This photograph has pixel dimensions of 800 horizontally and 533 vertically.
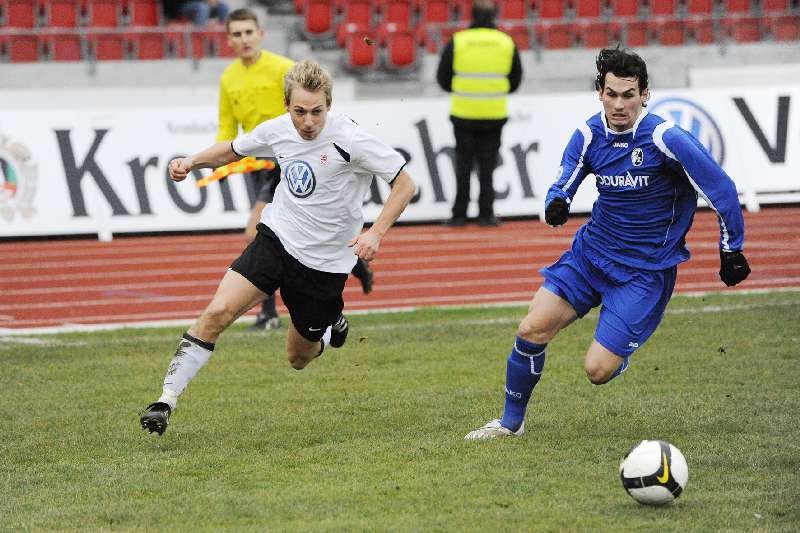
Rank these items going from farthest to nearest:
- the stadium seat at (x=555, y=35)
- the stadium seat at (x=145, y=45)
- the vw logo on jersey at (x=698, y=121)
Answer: the stadium seat at (x=555, y=35) < the stadium seat at (x=145, y=45) < the vw logo on jersey at (x=698, y=121)

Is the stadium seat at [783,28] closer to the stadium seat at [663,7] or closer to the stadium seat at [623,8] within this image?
the stadium seat at [663,7]

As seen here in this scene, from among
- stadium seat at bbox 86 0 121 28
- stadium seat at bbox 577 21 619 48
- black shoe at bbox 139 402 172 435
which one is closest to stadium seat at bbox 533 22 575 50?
stadium seat at bbox 577 21 619 48

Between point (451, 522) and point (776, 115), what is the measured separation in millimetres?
12585

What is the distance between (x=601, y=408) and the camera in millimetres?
8031

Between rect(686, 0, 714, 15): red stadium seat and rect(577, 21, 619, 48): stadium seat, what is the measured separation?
176cm

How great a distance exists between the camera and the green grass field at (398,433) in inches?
233

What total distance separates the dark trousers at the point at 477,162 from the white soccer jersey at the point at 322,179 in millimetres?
8645

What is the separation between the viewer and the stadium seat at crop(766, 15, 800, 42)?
897 inches

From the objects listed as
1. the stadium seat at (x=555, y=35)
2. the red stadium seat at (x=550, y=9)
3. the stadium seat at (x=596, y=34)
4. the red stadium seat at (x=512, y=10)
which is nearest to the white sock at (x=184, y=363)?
the stadium seat at (x=555, y=35)

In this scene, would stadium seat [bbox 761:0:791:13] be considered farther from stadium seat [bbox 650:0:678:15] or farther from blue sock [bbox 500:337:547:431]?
blue sock [bbox 500:337:547:431]

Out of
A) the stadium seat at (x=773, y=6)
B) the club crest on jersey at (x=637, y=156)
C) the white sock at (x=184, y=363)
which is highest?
the club crest on jersey at (x=637, y=156)

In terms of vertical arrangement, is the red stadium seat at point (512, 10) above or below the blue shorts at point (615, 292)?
above

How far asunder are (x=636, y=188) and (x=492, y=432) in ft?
4.62

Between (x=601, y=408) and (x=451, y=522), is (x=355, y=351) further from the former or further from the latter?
(x=451, y=522)
